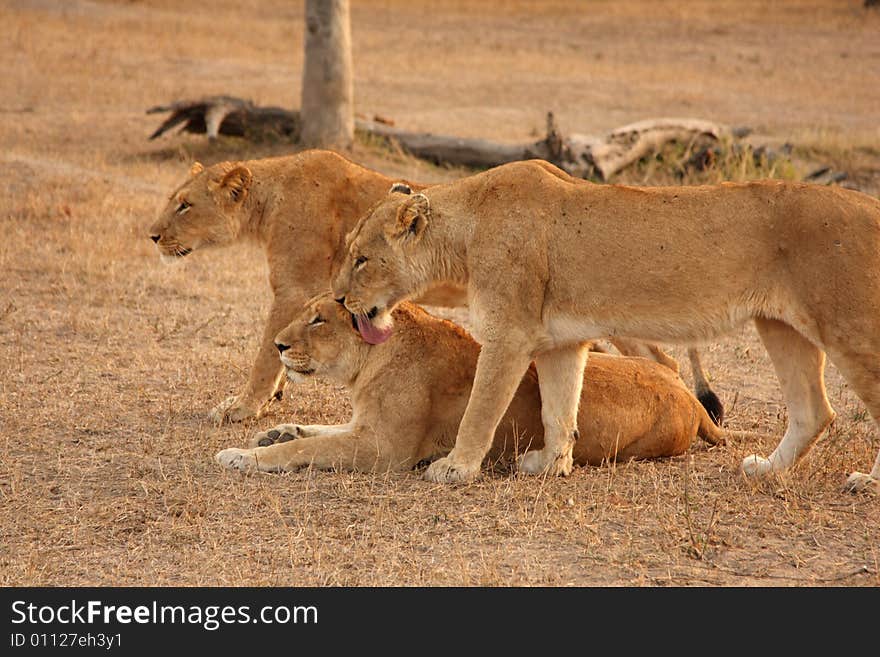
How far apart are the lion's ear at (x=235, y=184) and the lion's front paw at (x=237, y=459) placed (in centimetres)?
163

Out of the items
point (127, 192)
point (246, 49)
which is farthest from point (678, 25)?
point (127, 192)

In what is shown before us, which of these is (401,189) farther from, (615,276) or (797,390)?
(797,390)

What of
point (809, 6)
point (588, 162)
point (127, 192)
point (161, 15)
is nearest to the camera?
point (127, 192)

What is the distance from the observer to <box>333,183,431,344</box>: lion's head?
612cm

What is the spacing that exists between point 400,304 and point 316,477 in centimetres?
100

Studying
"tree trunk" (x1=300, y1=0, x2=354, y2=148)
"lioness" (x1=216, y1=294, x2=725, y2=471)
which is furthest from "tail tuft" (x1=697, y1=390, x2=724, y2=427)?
"tree trunk" (x1=300, y1=0, x2=354, y2=148)

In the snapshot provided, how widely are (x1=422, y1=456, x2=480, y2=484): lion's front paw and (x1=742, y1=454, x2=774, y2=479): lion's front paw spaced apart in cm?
130

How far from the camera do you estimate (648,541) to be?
5391 millimetres

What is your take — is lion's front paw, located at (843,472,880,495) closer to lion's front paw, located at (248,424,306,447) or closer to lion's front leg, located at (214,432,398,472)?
lion's front leg, located at (214,432,398,472)

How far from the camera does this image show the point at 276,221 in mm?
7184

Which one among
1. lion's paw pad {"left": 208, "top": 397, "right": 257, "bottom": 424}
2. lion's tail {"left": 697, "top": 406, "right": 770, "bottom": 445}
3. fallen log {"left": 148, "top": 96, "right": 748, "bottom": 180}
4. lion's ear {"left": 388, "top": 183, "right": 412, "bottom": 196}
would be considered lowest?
lion's paw pad {"left": 208, "top": 397, "right": 257, "bottom": 424}

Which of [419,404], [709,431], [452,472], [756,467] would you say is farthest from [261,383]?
[756,467]

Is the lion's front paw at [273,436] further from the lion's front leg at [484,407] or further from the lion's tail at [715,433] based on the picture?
the lion's tail at [715,433]

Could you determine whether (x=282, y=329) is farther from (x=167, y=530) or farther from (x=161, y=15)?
(x=161, y=15)
